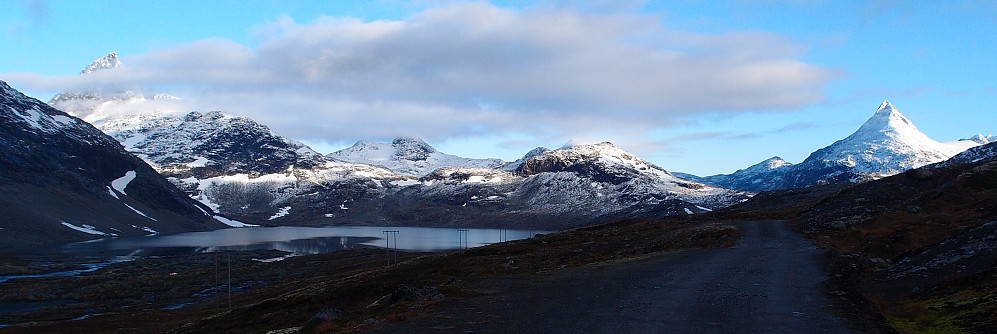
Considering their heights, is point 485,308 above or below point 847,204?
below

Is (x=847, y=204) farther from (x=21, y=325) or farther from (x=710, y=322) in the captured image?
(x=21, y=325)

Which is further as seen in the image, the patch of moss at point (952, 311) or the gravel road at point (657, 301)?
the gravel road at point (657, 301)

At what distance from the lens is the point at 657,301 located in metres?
24.8

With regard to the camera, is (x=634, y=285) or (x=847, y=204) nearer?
(x=634, y=285)

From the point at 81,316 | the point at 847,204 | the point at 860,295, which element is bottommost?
the point at 81,316

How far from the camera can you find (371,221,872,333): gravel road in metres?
20.4

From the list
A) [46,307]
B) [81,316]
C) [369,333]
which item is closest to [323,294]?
[369,333]

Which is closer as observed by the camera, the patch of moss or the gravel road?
the patch of moss

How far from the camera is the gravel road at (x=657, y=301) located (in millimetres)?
20406

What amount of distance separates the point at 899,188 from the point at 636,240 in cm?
2969

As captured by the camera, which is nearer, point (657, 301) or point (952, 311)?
point (952, 311)

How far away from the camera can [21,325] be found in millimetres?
64375

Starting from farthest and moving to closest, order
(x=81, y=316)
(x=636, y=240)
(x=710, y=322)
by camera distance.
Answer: (x=81, y=316)
(x=636, y=240)
(x=710, y=322)

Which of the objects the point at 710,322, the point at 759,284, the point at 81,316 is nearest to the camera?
the point at 710,322
